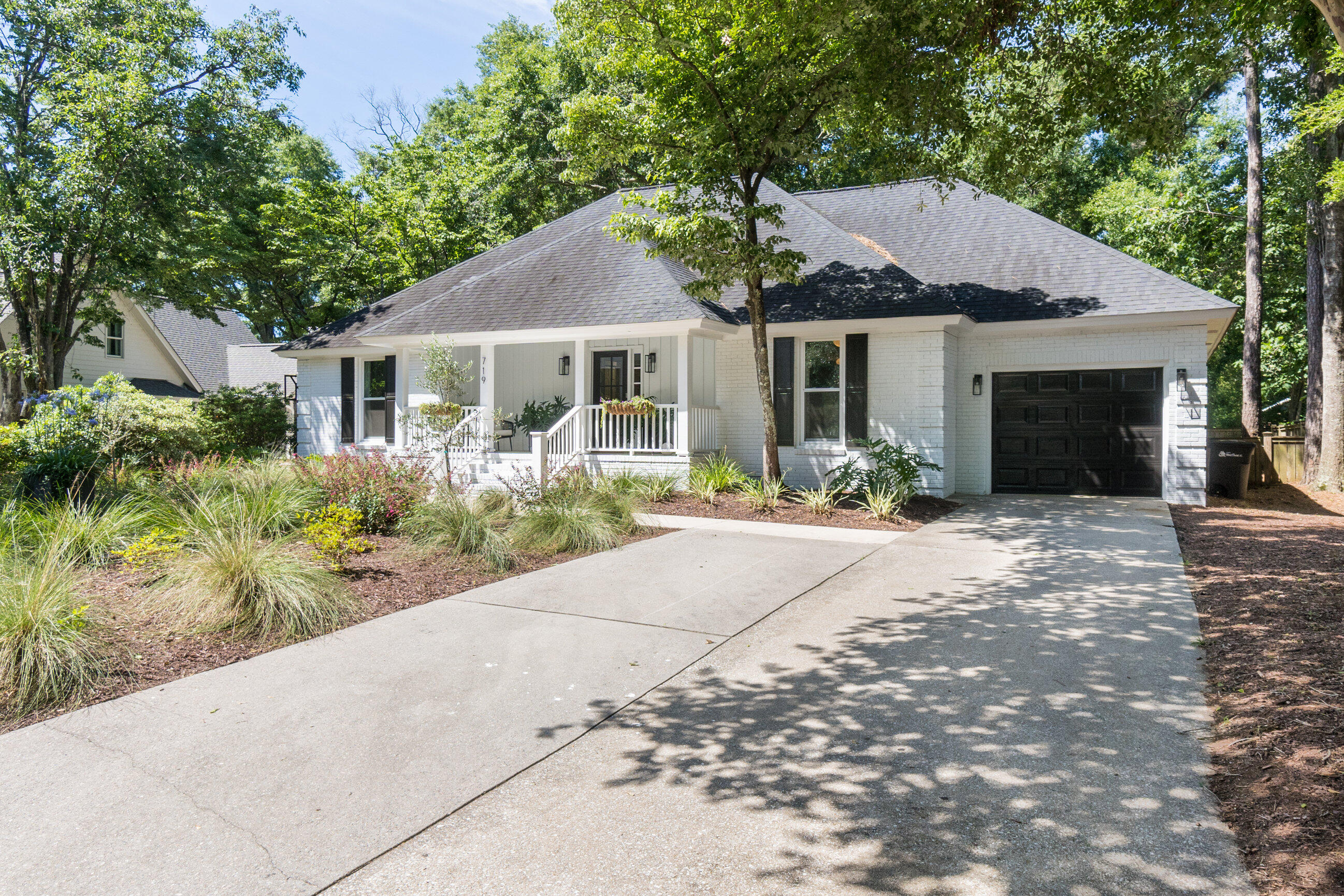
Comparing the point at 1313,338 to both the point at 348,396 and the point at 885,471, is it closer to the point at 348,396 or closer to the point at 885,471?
the point at 885,471

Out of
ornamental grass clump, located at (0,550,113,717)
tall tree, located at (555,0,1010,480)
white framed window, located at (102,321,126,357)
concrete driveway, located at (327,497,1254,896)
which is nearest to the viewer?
concrete driveway, located at (327,497,1254,896)

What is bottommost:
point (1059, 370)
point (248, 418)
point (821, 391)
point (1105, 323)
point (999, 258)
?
point (248, 418)

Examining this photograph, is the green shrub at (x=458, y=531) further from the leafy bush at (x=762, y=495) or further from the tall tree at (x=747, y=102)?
the tall tree at (x=747, y=102)

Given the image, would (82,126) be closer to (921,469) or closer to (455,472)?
(455,472)

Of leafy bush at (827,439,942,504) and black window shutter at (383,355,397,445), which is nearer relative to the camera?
leafy bush at (827,439,942,504)

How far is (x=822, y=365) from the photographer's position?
1388 centimetres

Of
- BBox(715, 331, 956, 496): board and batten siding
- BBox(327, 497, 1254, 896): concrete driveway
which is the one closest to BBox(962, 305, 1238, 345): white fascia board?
BBox(715, 331, 956, 496): board and batten siding

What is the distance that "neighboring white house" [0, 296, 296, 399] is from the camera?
23.0m

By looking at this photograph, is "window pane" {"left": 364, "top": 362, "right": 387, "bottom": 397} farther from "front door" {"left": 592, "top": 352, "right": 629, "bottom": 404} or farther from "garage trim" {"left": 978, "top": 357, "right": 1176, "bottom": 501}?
"garage trim" {"left": 978, "top": 357, "right": 1176, "bottom": 501}

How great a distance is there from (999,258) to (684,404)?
6.88 meters

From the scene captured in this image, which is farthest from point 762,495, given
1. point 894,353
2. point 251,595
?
point 251,595

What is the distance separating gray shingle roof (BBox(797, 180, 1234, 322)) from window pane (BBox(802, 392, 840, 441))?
→ 2.62 metres

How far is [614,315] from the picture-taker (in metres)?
13.3

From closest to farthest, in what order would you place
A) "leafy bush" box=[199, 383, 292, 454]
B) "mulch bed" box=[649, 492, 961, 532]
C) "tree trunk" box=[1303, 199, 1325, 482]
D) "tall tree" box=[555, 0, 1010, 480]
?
"tall tree" box=[555, 0, 1010, 480] → "mulch bed" box=[649, 492, 961, 532] → "tree trunk" box=[1303, 199, 1325, 482] → "leafy bush" box=[199, 383, 292, 454]
